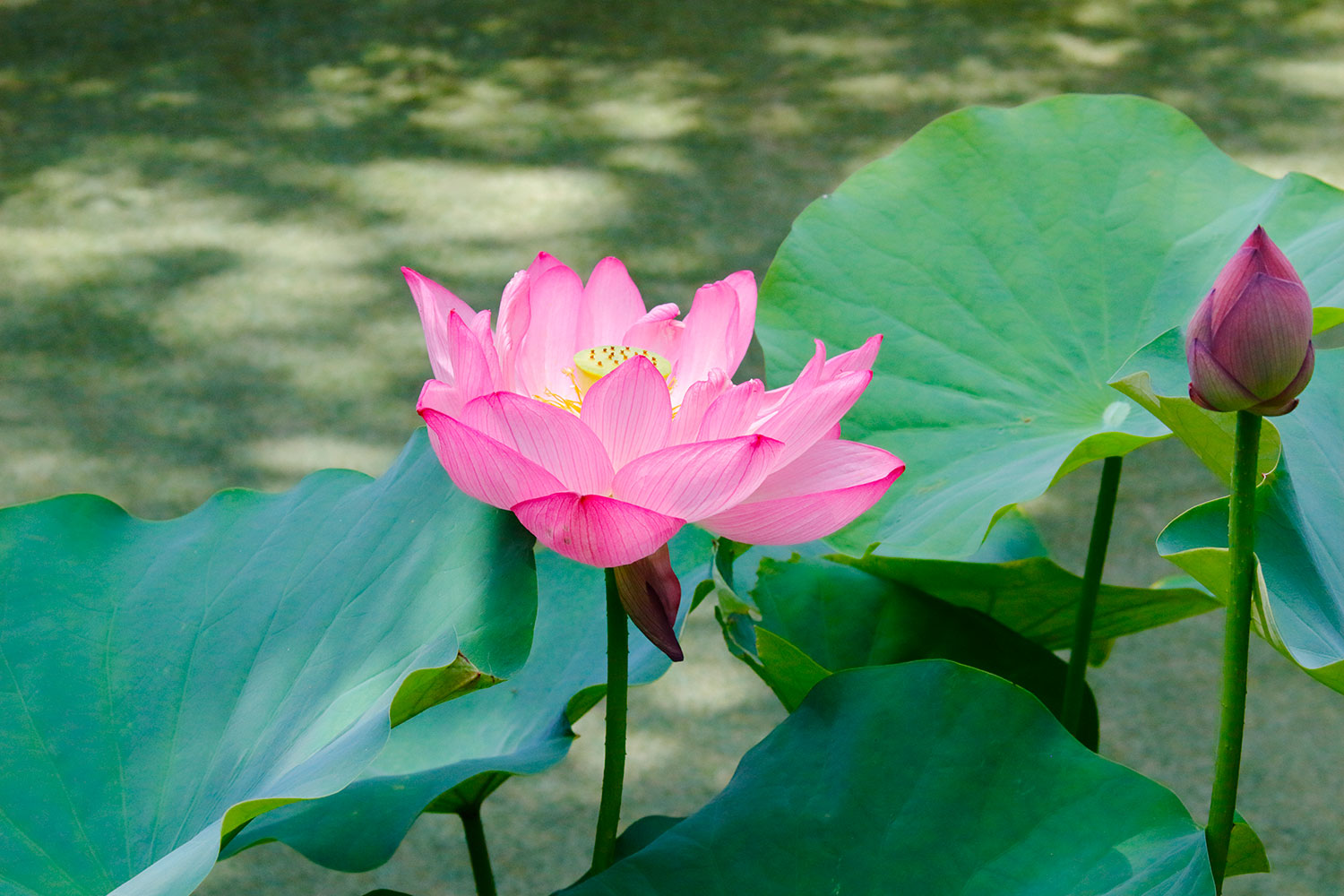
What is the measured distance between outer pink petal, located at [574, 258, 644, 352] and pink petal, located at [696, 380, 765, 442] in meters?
0.10

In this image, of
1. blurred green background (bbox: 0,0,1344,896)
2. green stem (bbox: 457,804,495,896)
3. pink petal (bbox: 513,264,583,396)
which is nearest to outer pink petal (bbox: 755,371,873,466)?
pink petal (bbox: 513,264,583,396)

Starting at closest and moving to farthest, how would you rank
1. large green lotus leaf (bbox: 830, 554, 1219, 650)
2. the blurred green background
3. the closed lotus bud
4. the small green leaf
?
the closed lotus bud
the small green leaf
large green lotus leaf (bbox: 830, 554, 1219, 650)
the blurred green background

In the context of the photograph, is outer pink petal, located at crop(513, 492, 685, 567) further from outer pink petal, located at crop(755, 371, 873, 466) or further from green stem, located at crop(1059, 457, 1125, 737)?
green stem, located at crop(1059, 457, 1125, 737)

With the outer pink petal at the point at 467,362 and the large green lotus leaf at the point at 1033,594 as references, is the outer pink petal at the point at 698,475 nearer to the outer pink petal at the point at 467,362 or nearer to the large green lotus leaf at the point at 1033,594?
the outer pink petal at the point at 467,362

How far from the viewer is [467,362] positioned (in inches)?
13.6

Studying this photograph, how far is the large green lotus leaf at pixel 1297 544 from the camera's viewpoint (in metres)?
0.37

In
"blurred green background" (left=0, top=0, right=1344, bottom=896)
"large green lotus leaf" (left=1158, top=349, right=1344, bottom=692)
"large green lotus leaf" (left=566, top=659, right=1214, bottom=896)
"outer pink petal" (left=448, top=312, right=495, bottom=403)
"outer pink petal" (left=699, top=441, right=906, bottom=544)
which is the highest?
"outer pink petal" (left=448, top=312, right=495, bottom=403)

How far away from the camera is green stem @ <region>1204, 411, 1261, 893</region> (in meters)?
0.32

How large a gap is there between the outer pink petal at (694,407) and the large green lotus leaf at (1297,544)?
0.47 ft

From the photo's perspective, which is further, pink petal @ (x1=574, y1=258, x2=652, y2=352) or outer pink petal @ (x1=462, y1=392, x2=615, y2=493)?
pink petal @ (x1=574, y1=258, x2=652, y2=352)

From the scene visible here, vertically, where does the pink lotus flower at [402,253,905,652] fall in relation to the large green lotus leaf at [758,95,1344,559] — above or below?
above

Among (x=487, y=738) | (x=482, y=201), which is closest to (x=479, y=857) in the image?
(x=487, y=738)

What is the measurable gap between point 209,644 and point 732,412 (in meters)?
0.21

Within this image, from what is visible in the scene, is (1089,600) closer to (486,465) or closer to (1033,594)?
(1033,594)
